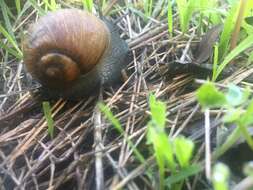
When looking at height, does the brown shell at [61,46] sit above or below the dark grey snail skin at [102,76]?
above

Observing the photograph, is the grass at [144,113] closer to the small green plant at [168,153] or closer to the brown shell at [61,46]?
the small green plant at [168,153]

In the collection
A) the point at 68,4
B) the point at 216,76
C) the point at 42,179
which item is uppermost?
the point at 68,4

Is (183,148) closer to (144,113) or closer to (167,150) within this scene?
(167,150)

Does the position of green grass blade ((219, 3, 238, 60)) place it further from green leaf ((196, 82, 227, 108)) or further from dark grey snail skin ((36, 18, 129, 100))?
green leaf ((196, 82, 227, 108))

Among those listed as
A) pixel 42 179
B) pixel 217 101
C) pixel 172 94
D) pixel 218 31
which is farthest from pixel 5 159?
pixel 218 31

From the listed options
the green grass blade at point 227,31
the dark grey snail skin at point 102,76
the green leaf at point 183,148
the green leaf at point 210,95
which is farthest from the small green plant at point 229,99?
the dark grey snail skin at point 102,76

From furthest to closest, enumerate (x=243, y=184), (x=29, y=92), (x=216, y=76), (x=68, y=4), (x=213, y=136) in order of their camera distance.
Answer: (x=68, y=4), (x=29, y=92), (x=216, y=76), (x=213, y=136), (x=243, y=184)

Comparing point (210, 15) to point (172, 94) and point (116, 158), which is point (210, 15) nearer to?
point (172, 94)
